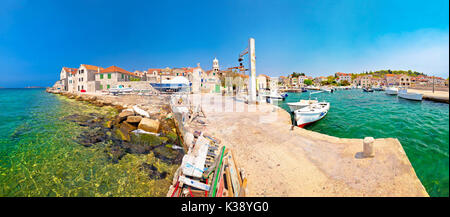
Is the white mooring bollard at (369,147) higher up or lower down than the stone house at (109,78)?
lower down

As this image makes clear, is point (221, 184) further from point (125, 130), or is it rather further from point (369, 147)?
point (125, 130)

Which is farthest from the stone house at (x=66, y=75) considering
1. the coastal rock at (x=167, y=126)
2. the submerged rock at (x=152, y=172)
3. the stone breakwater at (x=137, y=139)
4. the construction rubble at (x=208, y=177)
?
the construction rubble at (x=208, y=177)

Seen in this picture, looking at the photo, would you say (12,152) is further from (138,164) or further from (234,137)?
(234,137)

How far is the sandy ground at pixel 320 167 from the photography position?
123 inches

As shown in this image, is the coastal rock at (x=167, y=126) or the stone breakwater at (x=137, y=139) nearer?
the stone breakwater at (x=137, y=139)

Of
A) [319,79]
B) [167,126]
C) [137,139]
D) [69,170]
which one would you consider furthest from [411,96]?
[319,79]

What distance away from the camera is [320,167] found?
3.83 metres

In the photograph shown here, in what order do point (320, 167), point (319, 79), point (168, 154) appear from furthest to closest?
point (319, 79) → point (168, 154) → point (320, 167)

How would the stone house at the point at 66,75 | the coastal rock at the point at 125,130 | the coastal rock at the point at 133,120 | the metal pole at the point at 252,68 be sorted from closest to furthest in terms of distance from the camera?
1. the coastal rock at the point at 125,130
2. the coastal rock at the point at 133,120
3. the metal pole at the point at 252,68
4. the stone house at the point at 66,75

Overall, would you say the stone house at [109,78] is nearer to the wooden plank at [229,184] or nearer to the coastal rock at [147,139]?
the coastal rock at [147,139]

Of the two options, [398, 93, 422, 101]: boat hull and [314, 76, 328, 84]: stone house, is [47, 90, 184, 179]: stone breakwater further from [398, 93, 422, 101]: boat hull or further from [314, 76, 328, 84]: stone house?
[314, 76, 328, 84]: stone house
